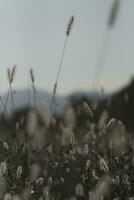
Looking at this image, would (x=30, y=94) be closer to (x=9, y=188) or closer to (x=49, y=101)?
(x=49, y=101)

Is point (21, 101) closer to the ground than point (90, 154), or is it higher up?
higher up

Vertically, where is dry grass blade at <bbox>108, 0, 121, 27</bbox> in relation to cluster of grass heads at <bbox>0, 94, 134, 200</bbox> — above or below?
above

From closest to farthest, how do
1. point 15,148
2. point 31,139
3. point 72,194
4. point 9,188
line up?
point 9,188 → point 72,194 → point 15,148 → point 31,139

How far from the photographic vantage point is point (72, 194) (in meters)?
5.32

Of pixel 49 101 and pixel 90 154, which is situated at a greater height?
pixel 49 101

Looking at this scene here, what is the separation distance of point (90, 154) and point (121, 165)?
2.54 feet

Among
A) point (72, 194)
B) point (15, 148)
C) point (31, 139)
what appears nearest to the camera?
point (72, 194)

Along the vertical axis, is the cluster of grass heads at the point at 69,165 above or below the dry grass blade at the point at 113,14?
below

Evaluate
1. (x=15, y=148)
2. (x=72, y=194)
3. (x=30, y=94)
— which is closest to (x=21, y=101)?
(x=30, y=94)

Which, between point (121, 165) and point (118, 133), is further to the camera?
point (118, 133)

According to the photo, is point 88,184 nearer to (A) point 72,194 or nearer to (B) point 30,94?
(A) point 72,194

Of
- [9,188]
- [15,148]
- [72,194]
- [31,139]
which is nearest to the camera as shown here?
[9,188]

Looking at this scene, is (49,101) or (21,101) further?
(21,101)

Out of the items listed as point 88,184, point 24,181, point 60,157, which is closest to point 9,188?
point 24,181
